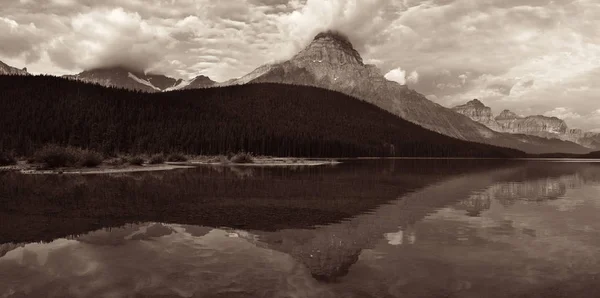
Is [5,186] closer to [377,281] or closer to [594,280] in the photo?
[377,281]

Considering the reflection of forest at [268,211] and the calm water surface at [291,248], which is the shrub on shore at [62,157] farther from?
the calm water surface at [291,248]

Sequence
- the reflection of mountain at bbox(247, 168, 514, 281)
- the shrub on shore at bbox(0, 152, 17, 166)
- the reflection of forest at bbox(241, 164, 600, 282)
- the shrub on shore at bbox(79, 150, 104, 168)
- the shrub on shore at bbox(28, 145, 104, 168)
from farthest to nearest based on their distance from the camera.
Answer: the shrub on shore at bbox(0, 152, 17, 166) < the shrub on shore at bbox(79, 150, 104, 168) < the shrub on shore at bbox(28, 145, 104, 168) < the reflection of forest at bbox(241, 164, 600, 282) < the reflection of mountain at bbox(247, 168, 514, 281)

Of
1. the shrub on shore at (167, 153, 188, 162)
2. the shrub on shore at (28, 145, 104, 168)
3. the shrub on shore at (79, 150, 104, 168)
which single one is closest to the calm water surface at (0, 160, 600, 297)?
the shrub on shore at (28, 145, 104, 168)

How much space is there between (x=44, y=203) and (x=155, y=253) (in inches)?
836

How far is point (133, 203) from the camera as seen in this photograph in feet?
115

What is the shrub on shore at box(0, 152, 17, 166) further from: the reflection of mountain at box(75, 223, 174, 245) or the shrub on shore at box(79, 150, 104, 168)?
the reflection of mountain at box(75, 223, 174, 245)

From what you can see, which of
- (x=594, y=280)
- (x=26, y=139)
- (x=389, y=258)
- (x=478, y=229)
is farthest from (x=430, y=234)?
(x=26, y=139)

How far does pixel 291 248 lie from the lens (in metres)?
20.3

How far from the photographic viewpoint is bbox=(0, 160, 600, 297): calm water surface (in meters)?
14.6

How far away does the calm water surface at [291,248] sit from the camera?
47.9ft

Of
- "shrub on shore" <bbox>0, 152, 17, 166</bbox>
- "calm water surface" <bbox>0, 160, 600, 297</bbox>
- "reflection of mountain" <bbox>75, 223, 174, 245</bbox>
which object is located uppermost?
"shrub on shore" <bbox>0, 152, 17, 166</bbox>

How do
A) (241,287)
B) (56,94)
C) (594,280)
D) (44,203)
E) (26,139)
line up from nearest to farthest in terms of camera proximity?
(241,287) < (594,280) < (44,203) < (26,139) < (56,94)

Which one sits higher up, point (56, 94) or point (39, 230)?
point (56, 94)

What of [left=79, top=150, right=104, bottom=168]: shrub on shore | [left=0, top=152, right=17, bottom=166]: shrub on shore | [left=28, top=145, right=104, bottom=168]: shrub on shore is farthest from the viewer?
[left=0, top=152, right=17, bottom=166]: shrub on shore
